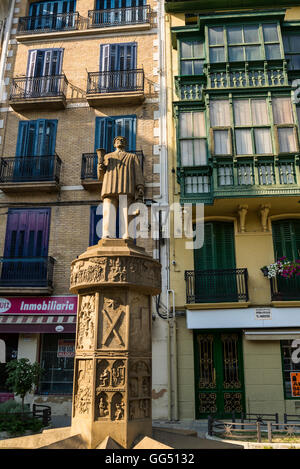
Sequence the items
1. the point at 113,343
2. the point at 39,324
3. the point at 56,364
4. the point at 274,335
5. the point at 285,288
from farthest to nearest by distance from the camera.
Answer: the point at 56,364
the point at 285,288
the point at 39,324
the point at 274,335
the point at 113,343

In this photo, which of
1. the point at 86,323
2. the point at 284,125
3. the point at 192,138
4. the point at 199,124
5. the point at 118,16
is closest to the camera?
the point at 86,323

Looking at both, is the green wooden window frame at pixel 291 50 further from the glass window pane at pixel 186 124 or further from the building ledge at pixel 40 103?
the building ledge at pixel 40 103

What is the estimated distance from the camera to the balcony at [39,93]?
15.9m

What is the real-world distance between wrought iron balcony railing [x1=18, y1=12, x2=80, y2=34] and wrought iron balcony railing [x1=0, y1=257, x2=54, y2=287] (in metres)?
10.6

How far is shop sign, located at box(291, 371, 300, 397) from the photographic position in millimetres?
12375

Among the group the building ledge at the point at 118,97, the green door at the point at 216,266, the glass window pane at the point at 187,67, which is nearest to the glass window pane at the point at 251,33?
the glass window pane at the point at 187,67

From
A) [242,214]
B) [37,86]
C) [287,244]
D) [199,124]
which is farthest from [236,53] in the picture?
[37,86]

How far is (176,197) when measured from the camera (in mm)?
14539

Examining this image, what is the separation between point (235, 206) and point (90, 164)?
5764 mm

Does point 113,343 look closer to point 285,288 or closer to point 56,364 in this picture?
point 56,364

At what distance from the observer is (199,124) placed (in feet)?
48.7

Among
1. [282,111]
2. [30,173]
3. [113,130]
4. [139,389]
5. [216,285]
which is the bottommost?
[139,389]

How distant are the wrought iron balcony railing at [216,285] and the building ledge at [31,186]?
5921 millimetres

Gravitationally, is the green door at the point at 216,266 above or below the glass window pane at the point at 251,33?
below
